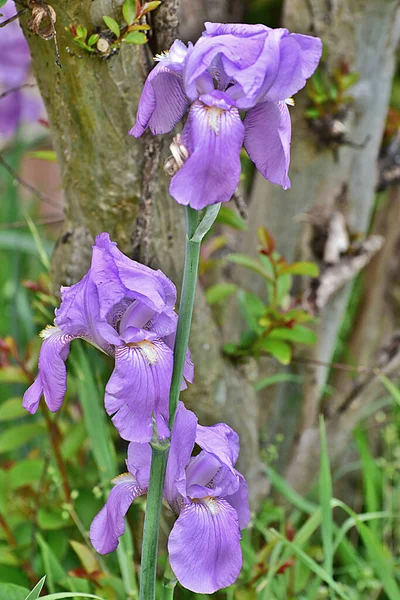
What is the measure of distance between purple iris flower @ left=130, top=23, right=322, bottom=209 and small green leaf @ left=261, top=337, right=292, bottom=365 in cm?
49

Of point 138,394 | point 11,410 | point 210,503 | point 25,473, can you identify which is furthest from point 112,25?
point 25,473

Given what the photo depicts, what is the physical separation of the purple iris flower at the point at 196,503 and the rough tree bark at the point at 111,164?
327 millimetres

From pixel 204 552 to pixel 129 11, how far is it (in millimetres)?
563

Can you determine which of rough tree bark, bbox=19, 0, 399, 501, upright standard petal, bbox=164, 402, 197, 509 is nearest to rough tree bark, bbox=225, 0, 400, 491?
rough tree bark, bbox=19, 0, 399, 501

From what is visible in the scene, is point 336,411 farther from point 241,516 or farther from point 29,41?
point 29,41

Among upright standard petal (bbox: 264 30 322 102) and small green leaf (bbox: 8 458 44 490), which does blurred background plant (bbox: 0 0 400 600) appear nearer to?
small green leaf (bbox: 8 458 44 490)

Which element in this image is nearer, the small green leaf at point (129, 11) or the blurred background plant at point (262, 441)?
the small green leaf at point (129, 11)

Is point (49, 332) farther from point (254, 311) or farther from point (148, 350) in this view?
point (254, 311)

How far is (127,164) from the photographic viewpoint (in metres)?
0.88

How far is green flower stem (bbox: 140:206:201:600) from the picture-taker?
0.58 m

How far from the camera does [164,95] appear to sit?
1.96 ft

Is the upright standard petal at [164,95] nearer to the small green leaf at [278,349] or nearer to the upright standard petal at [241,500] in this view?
the upright standard petal at [241,500]

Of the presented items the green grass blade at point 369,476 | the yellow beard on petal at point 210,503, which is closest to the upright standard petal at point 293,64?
the yellow beard on petal at point 210,503

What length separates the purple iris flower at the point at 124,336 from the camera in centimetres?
56
